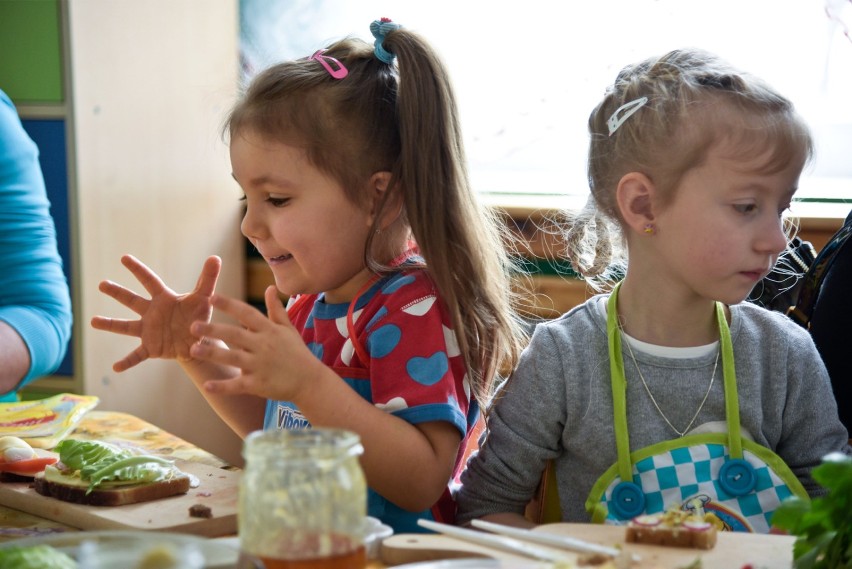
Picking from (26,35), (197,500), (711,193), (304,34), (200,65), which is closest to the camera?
(197,500)

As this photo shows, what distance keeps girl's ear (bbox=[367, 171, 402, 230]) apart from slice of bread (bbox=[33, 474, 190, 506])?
405 millimetres

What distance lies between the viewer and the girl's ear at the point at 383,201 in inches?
49.9

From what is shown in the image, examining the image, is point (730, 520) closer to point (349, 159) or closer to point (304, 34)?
point (349, 159)

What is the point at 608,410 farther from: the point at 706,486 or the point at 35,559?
the point at 35,559

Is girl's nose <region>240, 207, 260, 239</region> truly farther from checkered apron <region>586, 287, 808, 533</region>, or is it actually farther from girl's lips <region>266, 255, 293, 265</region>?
checkered apron <region>586, 287, 808, 533</region>

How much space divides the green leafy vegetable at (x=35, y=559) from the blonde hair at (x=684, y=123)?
2.77ft

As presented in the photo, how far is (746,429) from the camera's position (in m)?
1.23

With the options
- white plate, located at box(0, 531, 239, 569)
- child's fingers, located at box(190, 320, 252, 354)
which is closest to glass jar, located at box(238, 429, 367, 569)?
white plate, located at box(0, 531, 239, 569)

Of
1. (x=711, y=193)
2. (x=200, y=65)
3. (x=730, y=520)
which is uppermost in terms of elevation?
(x=200, y=65)

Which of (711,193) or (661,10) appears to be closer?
(711,193)

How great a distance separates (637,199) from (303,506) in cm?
75

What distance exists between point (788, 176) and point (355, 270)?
553mm

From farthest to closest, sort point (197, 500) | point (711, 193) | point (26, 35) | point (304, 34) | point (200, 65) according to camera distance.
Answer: point (304, 34), point (200, 65), point (26, 35), point (711, 193), point (197, 500)

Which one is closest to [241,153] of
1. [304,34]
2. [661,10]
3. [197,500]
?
[197,500]
